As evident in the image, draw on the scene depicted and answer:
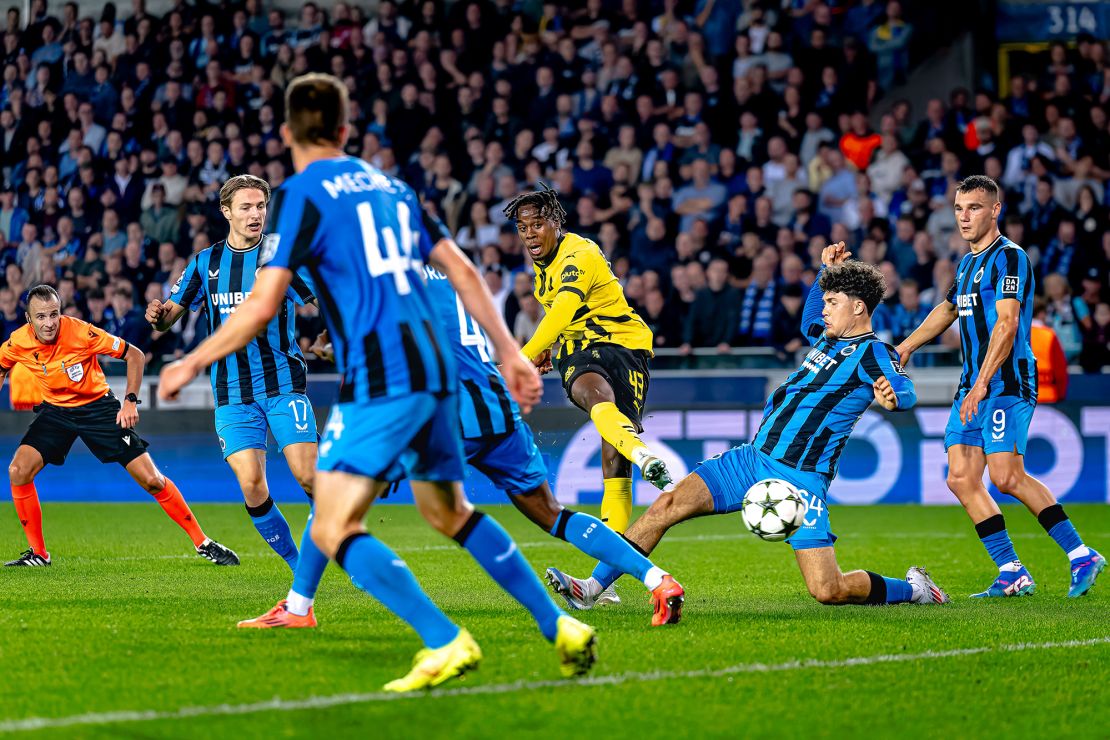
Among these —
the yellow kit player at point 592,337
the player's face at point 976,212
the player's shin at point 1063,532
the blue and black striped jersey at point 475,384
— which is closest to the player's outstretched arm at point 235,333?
the blue and black striped jersey at point 475,384

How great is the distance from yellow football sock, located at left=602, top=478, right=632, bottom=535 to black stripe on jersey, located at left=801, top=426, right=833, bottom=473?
116cm

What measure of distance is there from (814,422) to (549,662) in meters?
2.25

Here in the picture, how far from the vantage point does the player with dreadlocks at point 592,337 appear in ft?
25.2

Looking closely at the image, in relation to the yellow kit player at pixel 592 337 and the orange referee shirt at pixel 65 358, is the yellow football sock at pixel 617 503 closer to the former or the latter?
the yellow kit player at pixel 592 337

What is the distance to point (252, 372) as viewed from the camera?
26.3ft

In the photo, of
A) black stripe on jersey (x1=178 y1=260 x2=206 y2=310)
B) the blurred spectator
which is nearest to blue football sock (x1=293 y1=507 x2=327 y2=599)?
black stripe on jersey (x1=178 y1=260 x2=206 y2=310)

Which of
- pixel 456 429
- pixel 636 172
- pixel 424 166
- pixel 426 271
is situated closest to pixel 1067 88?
pixel 636 172

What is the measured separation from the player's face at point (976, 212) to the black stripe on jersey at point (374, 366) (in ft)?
13.9

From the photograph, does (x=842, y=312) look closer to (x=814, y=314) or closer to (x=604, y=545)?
(x=814, y=314)

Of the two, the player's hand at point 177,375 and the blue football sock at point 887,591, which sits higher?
the player's hand at point 177,375

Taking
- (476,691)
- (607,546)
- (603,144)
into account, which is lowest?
(476,691)

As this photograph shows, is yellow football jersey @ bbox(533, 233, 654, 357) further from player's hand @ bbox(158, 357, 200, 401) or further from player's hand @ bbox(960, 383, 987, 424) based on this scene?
player's hand @ bbox(158, 357, 200, 401)

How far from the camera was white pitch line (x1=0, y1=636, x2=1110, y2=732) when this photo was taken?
4.25 m

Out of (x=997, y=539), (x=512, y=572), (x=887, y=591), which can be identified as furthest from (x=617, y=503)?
(x=512, y=572)
